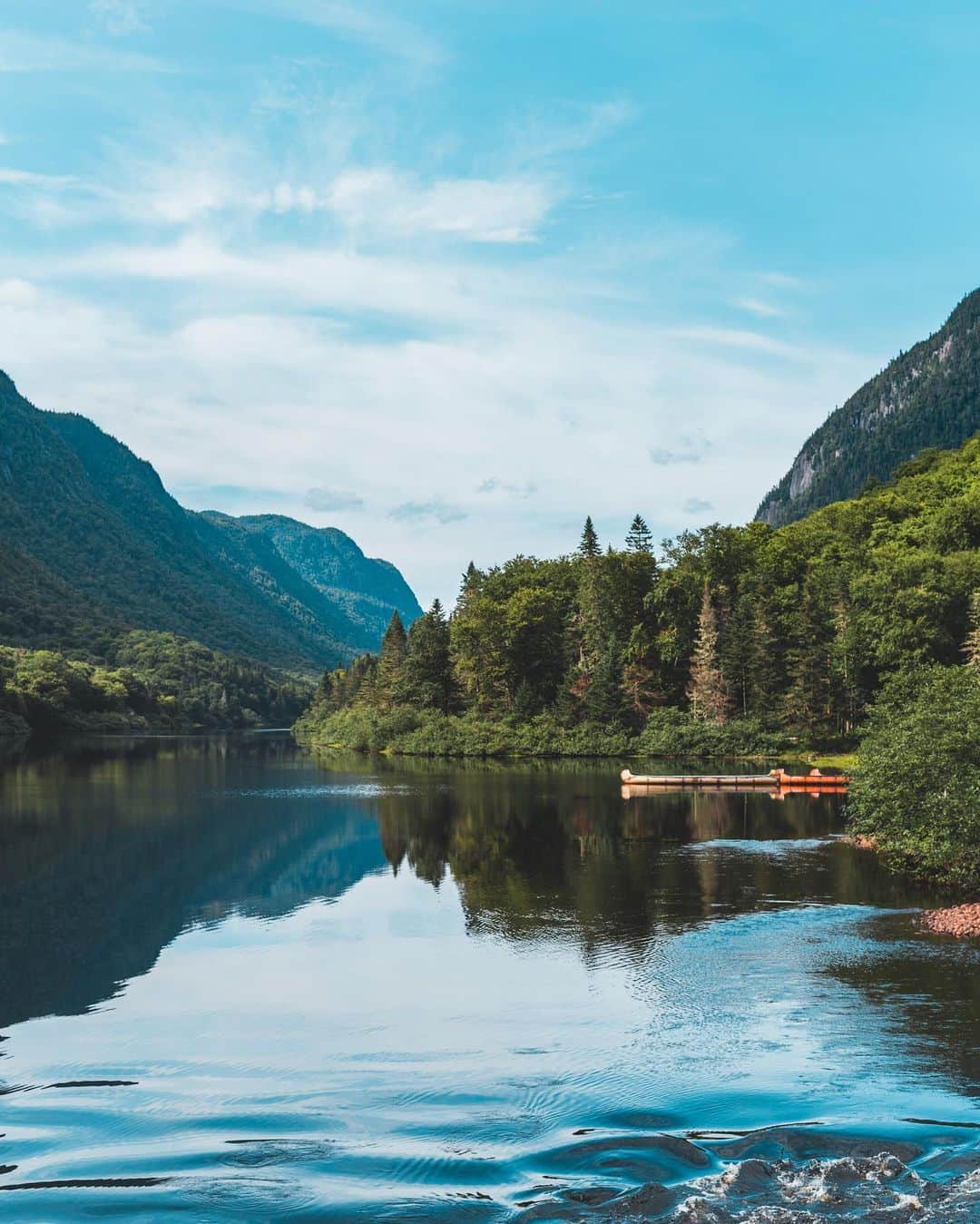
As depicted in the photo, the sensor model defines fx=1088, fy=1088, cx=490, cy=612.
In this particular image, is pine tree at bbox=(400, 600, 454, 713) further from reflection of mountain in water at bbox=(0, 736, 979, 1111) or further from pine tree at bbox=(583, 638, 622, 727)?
reflection of mountain in water at bbox=(0, 736, 979, 1111)

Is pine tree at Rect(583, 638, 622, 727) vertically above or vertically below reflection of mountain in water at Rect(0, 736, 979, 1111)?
above

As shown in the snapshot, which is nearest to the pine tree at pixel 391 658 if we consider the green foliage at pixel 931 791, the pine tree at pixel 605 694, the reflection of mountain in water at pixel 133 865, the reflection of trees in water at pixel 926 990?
the pine tree at pixel 605 694

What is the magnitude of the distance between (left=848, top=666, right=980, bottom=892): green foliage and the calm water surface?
155 centimetres

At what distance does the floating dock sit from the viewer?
61.5 metres

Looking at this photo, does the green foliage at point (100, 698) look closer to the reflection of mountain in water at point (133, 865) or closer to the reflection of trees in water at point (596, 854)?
the reflection of mountain in water at point (133, 865)

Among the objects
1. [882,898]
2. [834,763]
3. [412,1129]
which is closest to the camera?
[412,1129]

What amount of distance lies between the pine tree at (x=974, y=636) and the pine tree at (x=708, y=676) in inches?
755

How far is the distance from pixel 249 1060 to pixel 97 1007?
4332 millimetres

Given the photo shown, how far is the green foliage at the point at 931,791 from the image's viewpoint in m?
27.3

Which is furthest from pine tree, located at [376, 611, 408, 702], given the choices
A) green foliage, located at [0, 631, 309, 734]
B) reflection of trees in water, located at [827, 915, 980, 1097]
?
reflection of trees in water, located at [827, 915, 980, 1097]

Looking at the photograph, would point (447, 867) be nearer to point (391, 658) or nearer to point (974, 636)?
point (974, 636)

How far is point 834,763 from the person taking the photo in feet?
239

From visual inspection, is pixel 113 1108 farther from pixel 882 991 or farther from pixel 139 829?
pixel 139 829

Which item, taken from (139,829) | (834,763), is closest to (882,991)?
(139,829)
